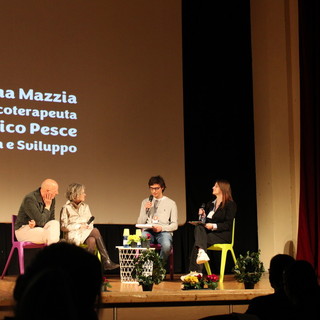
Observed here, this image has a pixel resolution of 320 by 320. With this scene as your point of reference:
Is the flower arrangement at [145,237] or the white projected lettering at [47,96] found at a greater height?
the white projected lettering at [47,96]

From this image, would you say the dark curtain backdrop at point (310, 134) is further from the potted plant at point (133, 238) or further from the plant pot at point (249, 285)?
the potted plant at point (133, 238)

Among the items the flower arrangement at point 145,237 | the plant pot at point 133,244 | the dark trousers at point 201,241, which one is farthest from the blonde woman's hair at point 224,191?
the plant pot at point 133,244

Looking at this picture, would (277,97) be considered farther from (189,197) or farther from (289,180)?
(189,197)

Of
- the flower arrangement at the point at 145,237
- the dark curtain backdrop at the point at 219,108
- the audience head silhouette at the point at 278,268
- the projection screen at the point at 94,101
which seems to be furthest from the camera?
the dark curtain backdrop at the point at 219,108

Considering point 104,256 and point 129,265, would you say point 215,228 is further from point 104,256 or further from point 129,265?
point 104,256

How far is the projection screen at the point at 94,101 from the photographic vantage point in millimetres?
6152

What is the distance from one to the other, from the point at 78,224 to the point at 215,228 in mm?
1341

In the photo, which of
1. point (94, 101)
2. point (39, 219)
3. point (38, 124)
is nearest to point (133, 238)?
point (39, 219)

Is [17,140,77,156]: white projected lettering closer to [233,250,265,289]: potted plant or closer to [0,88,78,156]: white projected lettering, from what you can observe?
[0,88,78,156]: white projected lettering

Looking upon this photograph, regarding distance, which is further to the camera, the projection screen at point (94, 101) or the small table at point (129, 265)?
the projection screen at point (94, 101)

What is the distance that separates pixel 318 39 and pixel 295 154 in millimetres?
1280

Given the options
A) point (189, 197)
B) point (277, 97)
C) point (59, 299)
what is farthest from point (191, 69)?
point (59, 299)

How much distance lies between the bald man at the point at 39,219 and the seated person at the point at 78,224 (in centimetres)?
13

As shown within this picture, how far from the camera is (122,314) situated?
3.47 m
